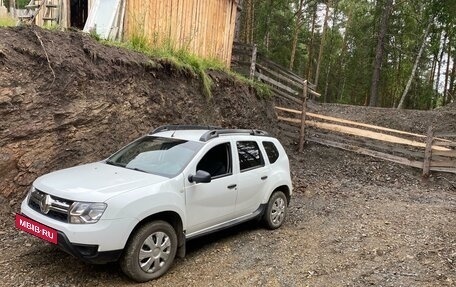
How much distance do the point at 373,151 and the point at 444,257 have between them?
6.55 metres

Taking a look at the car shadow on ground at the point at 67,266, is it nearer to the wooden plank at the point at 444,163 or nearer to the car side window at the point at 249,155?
the car side window at the point at 249,155

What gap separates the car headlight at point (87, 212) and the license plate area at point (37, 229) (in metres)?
0.27

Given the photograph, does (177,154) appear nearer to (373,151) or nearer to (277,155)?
(277,155)

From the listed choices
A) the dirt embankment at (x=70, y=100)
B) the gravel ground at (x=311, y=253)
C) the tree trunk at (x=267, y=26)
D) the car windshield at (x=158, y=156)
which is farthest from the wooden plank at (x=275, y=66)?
the tree trunk at (x=267, y=26)

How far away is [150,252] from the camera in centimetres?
442

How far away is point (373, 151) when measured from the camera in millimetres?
11609

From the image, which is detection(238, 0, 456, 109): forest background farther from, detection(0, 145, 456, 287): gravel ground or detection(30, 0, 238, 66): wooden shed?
detection(0, 145, 456, 287): gravel ground

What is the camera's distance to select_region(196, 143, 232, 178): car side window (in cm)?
525

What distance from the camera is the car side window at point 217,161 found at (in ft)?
17.2

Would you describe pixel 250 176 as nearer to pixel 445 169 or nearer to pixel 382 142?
pixel 445 169

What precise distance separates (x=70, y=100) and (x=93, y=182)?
309 centimetres

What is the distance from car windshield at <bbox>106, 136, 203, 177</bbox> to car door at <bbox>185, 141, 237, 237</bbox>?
201 mm

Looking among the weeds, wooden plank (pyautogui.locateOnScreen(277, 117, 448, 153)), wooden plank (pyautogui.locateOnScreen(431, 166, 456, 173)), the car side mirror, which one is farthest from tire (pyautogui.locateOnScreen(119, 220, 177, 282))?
wooden plank (pyautogui.locateOnScreen(431, 166, 456, 173))

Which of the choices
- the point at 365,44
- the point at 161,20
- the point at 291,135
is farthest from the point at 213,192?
the point at 365,44
